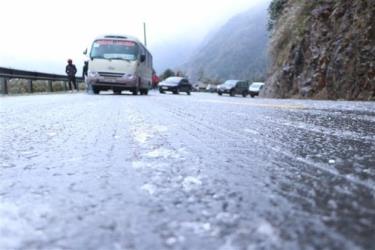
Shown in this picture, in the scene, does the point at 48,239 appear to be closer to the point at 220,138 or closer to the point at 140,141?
the point at 140,141

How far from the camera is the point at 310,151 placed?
2.76 m

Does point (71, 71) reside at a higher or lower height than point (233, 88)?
higher

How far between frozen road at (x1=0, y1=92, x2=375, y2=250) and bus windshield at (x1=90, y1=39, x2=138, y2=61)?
16.6 m

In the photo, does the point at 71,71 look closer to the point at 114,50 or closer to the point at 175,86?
the point at 114,50

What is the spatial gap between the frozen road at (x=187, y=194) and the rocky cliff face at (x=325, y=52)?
12.7 metres

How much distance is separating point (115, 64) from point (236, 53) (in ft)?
421

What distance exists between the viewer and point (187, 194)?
166 cm

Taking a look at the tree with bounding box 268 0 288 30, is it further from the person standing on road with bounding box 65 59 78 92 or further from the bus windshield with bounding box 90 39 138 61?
the bus windshield with bounding box 90 39 138 61

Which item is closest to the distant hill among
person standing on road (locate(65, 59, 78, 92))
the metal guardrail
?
person standing on road (locate(65, 59, 78, 92))

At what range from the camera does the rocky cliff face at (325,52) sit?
1539cm

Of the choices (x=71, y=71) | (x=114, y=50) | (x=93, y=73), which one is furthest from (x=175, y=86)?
(x=93, y=73)

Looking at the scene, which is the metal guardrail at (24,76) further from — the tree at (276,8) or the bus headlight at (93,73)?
the tree at (276,8)

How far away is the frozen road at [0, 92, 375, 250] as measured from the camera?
3.86 ft

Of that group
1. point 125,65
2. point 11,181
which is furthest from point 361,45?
point 11,181
